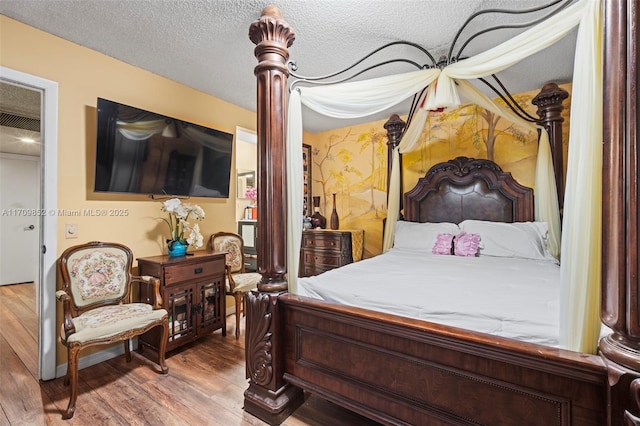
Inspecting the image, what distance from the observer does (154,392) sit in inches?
78.2

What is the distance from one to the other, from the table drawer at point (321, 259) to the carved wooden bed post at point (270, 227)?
2.26 metres

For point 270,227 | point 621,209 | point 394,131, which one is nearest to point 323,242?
point 394,131

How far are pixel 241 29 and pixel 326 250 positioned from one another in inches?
109

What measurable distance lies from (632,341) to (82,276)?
123 inches

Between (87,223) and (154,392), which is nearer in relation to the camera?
(154,392)

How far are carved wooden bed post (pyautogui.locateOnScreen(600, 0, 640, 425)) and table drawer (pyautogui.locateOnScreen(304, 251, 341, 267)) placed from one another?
3132 millimetres

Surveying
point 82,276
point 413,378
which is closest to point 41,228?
point 82,276

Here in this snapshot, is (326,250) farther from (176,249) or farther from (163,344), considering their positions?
(163,344)

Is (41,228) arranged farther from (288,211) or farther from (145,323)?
(288,211)

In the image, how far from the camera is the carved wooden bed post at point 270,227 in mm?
1692

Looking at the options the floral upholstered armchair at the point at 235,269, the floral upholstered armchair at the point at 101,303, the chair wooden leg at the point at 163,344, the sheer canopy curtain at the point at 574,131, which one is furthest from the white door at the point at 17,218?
the sheer canopy curtain at the point at 574,131

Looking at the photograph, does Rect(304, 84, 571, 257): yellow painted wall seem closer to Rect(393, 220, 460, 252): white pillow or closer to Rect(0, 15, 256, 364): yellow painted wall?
Rect(393, 220, 460, 252): white pillow

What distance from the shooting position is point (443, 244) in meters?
3.01

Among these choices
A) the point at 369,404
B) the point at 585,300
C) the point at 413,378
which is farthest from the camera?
the point at 369,404
